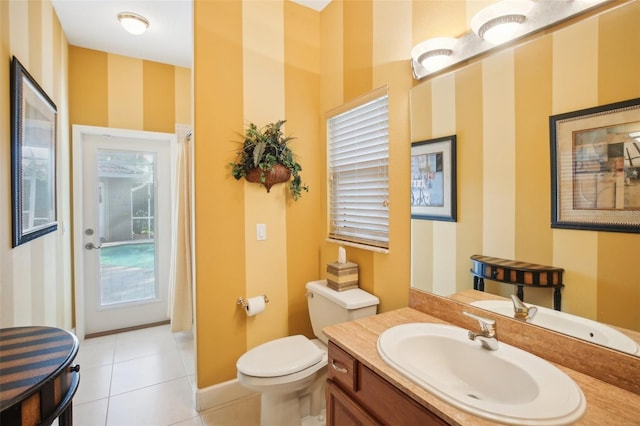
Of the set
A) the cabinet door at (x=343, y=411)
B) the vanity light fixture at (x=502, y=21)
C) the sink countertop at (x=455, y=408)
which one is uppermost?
the vanity light fixture at (x=502, y=21)

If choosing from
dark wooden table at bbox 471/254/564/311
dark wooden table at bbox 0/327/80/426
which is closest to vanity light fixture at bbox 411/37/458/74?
dark wooden table at bbox 471/254/564/311

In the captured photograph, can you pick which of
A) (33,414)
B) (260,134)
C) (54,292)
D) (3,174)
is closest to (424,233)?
(260,134)

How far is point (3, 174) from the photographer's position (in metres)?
1.37

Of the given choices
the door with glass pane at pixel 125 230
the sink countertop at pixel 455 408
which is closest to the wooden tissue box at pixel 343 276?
the sink countertop at pixel 455 408

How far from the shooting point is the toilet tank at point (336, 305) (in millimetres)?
1785

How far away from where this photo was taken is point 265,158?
200cm

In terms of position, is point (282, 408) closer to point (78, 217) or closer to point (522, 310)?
point (522, 310)

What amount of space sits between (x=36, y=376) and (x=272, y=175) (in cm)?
147

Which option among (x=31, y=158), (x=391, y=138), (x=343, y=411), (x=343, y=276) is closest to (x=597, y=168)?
(x=391, y=138)

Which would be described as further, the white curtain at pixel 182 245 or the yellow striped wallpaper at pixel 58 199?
the white curtain at pixel 182 245

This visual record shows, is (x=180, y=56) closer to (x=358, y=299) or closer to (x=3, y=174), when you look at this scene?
(x=3, y=174)

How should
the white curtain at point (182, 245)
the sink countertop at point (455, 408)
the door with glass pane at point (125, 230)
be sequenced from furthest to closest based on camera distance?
the door with glass pane at point (125, 230) → the white curtain at point (182, 245) → the sink countertop at point (455, 408)

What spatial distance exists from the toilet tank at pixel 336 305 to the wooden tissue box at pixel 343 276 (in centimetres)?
3

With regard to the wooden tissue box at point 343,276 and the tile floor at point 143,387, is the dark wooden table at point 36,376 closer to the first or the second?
the tile floor at point 143,387
